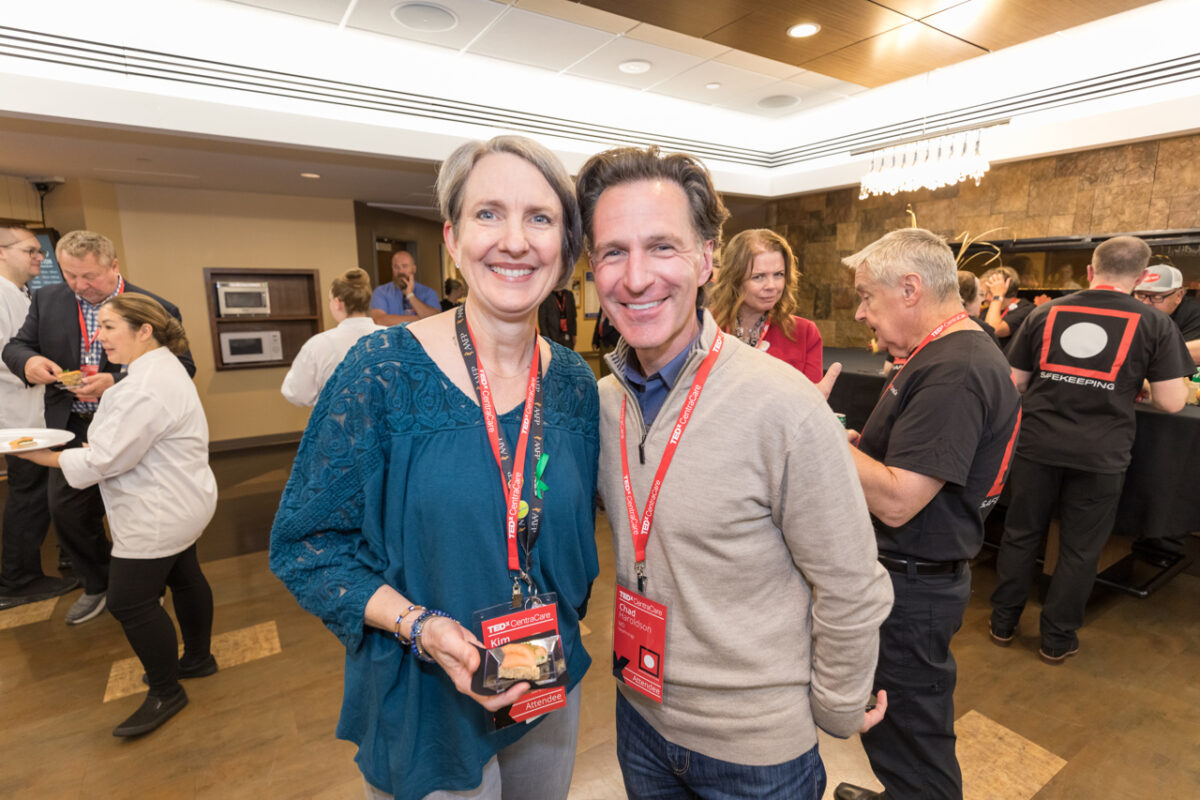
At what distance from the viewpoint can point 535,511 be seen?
3.43 feet

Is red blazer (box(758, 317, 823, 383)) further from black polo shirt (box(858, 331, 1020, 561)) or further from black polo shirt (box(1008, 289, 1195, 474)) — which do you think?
black polo shirt (box(1008, 289, 1195, 474))

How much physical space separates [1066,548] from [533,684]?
3095 millimetres

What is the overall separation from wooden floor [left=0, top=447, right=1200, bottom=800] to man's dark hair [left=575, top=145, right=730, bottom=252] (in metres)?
1.97

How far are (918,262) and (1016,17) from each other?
10.5 ft

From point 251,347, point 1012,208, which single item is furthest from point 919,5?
point 251,347

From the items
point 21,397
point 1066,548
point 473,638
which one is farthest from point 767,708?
point 21,397

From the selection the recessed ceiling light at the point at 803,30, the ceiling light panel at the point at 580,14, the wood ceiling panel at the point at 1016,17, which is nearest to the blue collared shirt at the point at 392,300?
the ceiling light panel at the point at 580,14

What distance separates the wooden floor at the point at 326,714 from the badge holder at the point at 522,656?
1301 millimetres

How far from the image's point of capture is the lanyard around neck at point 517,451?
3.34 ft

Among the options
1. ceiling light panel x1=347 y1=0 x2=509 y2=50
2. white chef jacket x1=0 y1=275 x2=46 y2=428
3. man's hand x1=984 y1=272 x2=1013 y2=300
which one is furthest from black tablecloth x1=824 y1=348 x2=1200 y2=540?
white chef jacket x1=0 y1=275 x2=46 y2=428

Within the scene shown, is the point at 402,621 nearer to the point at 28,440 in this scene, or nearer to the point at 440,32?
the point at 28,440

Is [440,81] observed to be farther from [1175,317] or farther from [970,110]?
[1175,317]

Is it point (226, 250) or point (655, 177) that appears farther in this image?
point (226, 250)

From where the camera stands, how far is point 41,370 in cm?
303
